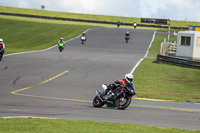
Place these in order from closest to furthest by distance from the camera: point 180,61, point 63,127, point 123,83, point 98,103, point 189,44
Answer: point 63,127
point 123,83
point 98,103
point 180,61
point 189,44

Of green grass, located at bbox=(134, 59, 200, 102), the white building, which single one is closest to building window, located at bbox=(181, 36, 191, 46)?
the white building

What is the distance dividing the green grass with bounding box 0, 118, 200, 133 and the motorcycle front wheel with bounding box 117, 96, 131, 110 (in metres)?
3.79

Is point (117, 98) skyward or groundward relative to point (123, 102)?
skyward

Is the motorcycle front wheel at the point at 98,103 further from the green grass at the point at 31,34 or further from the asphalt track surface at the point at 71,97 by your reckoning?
the green grass at the point at 31,34

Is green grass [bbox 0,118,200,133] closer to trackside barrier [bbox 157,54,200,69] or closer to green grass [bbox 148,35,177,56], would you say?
trackside barrier [bbox 157,54,200,69]

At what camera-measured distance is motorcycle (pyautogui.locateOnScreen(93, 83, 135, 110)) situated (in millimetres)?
14500

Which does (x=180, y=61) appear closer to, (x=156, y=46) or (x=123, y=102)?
(x=156, y=46)

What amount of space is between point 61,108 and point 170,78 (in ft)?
47.0

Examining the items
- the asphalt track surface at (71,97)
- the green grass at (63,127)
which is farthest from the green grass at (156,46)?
the green grass at (63,127)

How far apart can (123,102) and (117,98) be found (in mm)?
262

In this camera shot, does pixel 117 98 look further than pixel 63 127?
Yes

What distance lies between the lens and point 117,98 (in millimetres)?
14664

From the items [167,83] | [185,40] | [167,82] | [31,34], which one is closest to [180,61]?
[185,40]

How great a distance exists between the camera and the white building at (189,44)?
40.1 meters
